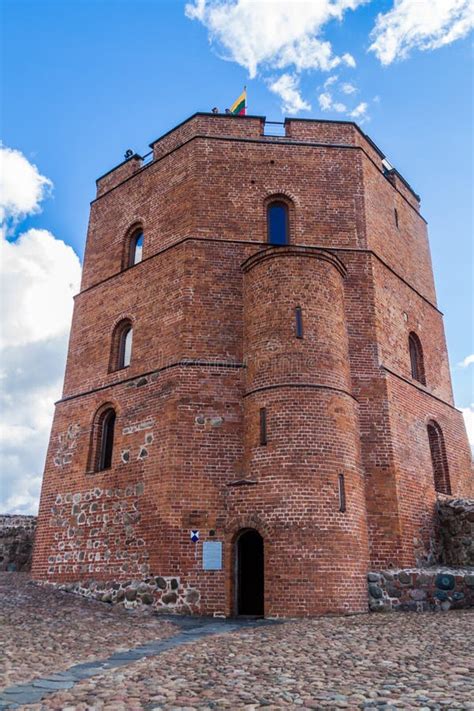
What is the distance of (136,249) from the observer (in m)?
17.0

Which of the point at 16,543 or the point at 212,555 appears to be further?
the point at 16,543

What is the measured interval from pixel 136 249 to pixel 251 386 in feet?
21.1

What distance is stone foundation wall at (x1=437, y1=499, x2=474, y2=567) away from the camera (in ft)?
43.8

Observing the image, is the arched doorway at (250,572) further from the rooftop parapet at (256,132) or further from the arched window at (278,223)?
the rooftop parapet at (256,132)

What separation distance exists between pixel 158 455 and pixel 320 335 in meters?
4.54

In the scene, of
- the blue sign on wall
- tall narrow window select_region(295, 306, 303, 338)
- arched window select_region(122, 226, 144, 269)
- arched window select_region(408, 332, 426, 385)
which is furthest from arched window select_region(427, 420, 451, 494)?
arched window select_region(122, 226, 144, 269)

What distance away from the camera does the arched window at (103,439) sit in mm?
14766

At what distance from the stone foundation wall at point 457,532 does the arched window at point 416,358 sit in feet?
12.2

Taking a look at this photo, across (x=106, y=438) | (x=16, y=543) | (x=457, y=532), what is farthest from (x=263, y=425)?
(x=16, y=543)

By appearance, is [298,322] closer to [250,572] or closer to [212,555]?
[212,555]

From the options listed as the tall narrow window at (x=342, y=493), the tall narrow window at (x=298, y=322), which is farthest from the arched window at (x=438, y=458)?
the tall narrow window at (x=298, y=322)

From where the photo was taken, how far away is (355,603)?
1119cm

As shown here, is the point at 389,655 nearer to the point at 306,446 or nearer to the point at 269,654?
the point at 269,654

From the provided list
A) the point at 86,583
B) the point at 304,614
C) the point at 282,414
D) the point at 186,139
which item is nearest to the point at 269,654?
the point at 304,614
